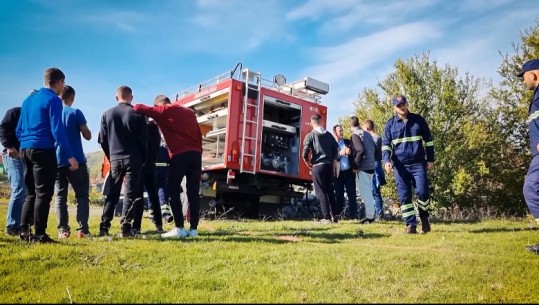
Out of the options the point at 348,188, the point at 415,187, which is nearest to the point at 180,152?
the point at 415,187

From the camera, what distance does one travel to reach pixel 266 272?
10.8ft

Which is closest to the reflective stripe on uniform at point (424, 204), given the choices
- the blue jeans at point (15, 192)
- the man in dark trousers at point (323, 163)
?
the man in dark trousers at point (323, 163)

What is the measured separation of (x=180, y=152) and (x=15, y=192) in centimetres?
233

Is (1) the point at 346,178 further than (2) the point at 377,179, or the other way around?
(1) the point at 346,178

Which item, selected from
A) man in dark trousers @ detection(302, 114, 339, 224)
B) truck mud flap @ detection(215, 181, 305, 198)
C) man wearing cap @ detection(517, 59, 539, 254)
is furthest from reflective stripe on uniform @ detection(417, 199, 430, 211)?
truck mud flap @ detection(215, 181, 305, 198)

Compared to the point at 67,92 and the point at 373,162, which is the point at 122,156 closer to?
the point at 67,92

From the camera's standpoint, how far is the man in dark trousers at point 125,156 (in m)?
5.52

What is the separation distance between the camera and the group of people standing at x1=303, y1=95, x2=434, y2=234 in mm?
6164

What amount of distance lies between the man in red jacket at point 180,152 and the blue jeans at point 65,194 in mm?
1156

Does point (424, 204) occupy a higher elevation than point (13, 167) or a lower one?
lower

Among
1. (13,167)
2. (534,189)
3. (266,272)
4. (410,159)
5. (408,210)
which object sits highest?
(410,159)

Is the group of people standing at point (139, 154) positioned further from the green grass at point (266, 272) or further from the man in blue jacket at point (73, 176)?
the green grass at point (266, 272)

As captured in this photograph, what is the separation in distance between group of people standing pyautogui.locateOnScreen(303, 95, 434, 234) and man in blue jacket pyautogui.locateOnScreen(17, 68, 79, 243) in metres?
4.39

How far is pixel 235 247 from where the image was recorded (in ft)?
15.0
